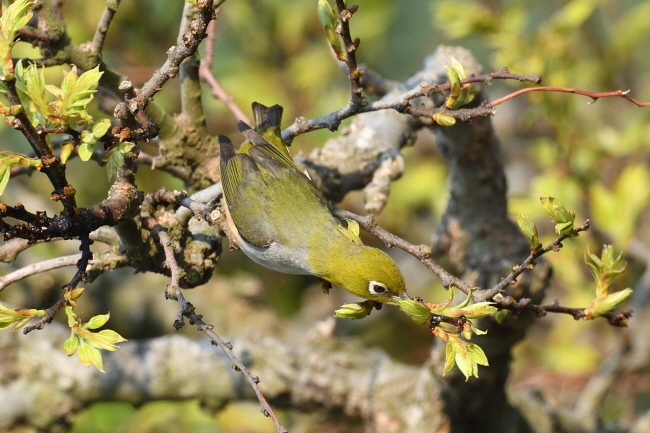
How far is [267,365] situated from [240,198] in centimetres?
Result: 106

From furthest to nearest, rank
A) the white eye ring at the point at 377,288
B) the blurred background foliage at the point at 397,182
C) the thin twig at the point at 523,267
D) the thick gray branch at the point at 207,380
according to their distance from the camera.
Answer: the blurred background foliage at the point at 397,182 → the thick gray branch at the point at 207,380 → the white eye ring at the point at 377,288 → the thin twig at the point at 523,267

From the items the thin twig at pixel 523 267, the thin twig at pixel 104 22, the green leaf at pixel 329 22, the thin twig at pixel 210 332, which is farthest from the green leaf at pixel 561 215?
the thin twig at pixel 104 22

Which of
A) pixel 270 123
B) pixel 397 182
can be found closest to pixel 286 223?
pixel 270 123

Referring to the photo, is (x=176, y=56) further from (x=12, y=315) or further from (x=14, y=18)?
(x=12, y=315)

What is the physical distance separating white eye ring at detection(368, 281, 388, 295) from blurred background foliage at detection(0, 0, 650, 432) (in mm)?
1831

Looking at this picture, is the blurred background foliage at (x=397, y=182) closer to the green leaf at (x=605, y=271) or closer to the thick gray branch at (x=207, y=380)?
the thick gray branch at (x=207, y=380)

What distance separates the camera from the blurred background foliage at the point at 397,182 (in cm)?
393

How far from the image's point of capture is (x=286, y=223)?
2574 mm

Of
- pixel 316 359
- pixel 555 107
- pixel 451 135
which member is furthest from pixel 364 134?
pixel 555 107

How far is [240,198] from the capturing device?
102 inches

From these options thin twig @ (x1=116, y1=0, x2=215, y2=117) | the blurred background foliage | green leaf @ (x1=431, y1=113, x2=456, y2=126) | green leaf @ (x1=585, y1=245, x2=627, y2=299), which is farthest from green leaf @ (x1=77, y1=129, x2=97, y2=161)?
the blurred background foliage

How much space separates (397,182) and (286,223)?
9.55ft

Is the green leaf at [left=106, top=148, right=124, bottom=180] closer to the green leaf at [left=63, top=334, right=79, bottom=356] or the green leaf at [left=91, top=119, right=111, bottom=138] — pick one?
the green leaf at [left=91, top=119, right=111, bottom=138]

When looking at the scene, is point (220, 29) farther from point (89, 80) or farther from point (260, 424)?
point (89, 80)
